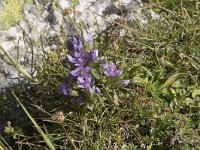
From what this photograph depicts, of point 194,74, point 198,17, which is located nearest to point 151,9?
point 198,17

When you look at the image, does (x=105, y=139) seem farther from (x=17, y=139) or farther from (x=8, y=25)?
(x=8, y=25)

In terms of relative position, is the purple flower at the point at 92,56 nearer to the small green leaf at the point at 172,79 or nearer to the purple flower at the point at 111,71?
the purple flower at the point at 111,71

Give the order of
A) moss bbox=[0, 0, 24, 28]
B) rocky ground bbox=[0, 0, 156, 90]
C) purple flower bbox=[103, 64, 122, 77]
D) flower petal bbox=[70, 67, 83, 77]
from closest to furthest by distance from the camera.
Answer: flower petal bbox=[70, 67, 83, 77]
purple flower bbox=[103, 64, 122, 77]
rocky ground bbox=[0, 0, 156, 90]
moss bbox=[0, 0, 24, 28]

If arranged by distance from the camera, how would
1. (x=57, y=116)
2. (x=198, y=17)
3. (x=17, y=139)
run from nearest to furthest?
(x=57, y=116)
(x=17, y=139)
(x=198, y=17)

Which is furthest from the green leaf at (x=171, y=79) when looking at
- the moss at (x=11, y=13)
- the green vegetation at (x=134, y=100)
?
the moss at (x=11, y=13)

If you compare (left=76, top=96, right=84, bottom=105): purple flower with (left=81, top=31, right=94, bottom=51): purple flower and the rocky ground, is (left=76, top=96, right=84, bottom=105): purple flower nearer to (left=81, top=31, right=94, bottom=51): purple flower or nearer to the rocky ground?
(left=81, top=31, right=94, bottom=51): purple flower

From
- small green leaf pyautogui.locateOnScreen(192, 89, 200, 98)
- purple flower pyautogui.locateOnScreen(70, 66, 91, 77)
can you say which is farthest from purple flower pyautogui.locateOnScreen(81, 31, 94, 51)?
small green leaf pyautogui.locateOnScreen(192, 89, 200, 98)

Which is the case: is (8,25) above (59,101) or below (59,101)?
above
